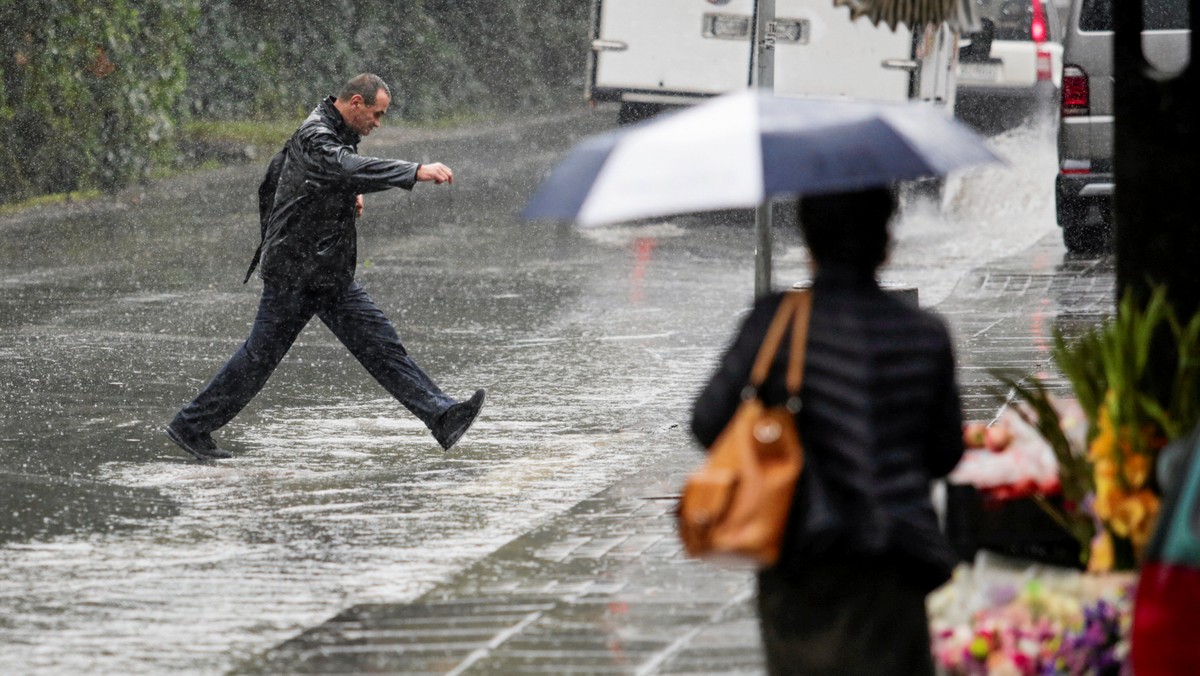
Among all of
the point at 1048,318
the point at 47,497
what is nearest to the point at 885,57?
the point at 1048,318

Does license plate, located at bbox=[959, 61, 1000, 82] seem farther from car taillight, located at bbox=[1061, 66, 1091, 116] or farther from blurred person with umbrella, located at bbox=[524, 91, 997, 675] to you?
blurred person with umbrella, located at bbox=[524, 91, 997, 675]

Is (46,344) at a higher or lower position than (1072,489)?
lower

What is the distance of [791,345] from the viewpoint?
158 inches

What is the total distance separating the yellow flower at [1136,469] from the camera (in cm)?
494

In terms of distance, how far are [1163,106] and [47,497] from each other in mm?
5029

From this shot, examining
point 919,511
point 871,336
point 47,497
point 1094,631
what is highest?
point 871,336

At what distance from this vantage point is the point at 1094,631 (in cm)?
468

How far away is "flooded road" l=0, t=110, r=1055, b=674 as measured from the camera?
6969mm

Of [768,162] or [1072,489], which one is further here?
[1072,489]

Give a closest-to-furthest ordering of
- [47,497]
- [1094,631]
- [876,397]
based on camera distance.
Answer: [876,397]
[1094,631]
[47,497]

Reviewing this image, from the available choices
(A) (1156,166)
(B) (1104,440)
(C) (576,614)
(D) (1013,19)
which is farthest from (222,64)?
(B) (1104,440)

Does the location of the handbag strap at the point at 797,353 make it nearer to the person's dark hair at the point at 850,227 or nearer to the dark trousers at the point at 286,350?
the person's dark hair at the point at 850,227

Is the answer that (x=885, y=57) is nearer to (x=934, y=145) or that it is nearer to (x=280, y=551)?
(x=280, y=551)

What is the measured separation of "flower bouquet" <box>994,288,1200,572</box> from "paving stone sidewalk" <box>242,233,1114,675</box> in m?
1.02
